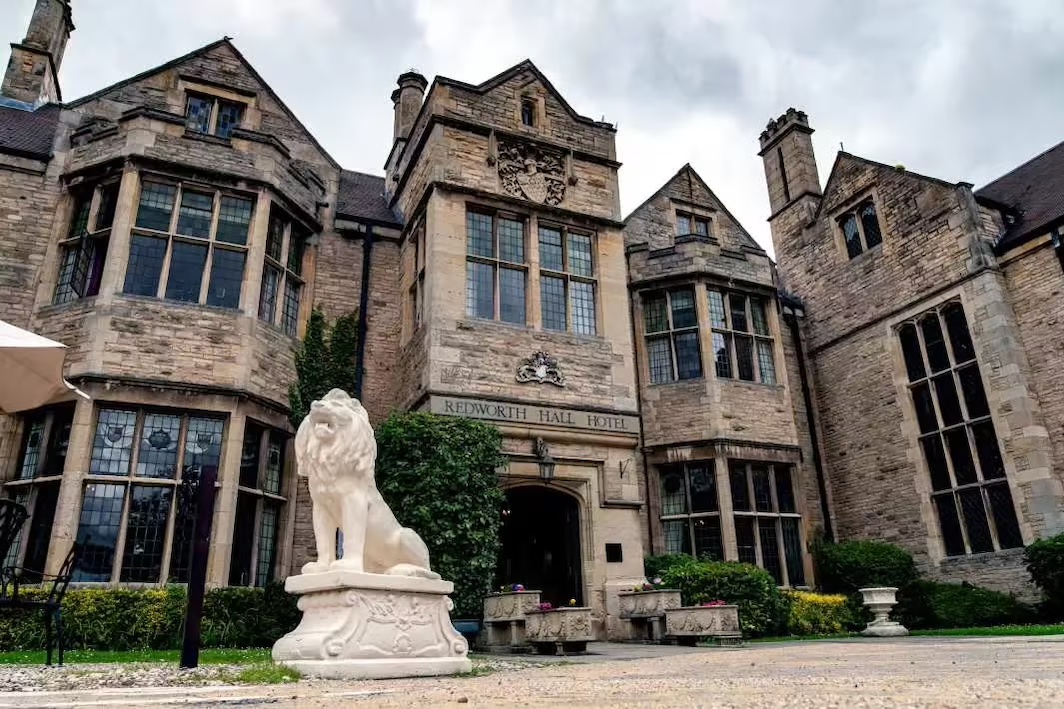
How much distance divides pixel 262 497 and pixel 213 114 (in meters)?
8.42

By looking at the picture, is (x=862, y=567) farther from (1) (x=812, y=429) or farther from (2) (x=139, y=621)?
(2) (x=139, y=621)

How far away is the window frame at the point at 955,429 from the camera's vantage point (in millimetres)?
14578

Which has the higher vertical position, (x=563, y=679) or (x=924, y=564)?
(x=924, y=564)

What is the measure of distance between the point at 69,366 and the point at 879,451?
1691 centimetres

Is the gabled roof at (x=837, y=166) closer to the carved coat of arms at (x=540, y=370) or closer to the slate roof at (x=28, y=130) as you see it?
the carved coat of arms at (x=540, y=370)

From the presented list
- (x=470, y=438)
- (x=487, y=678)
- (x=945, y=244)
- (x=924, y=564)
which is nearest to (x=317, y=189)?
(x=470, y=438)

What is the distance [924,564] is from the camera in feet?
51.2

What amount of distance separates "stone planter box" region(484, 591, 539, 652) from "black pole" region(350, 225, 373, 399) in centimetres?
526

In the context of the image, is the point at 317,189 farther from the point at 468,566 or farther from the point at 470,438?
the point at 468,566

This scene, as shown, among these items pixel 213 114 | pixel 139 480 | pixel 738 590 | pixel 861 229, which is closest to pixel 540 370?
pixel 738 590

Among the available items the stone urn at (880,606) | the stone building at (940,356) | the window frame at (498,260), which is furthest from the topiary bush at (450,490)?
the stone building at (940,356)

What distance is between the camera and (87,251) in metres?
12.6

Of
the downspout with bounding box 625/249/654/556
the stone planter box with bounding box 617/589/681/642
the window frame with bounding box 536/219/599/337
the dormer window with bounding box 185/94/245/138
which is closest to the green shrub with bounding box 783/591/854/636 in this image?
the downspout with bounding box 625/249/654/556

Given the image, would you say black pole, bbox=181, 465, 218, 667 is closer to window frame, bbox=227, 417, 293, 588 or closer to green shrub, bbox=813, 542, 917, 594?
window frame, bbox=227, 417, 293, 588
